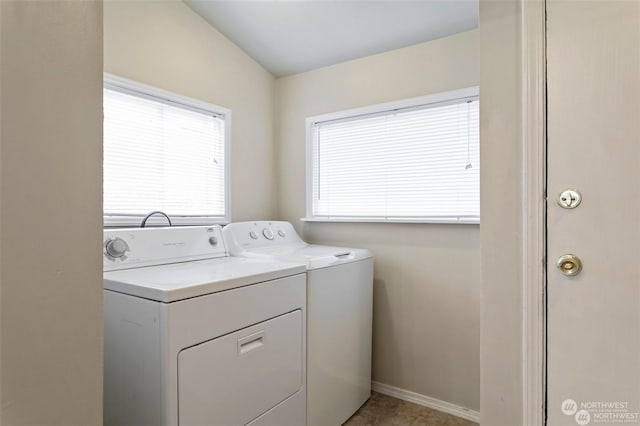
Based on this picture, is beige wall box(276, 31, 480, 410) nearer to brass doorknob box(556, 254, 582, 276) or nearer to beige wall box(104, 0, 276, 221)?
beige wall box(104, 0, 276, 221)

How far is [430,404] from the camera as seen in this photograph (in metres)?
2.16

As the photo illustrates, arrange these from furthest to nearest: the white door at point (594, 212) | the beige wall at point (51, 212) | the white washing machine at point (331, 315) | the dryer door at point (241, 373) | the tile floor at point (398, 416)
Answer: the tile floor at point (398, 416) < the white washing machine at point (331, 315) < the dryer door at point (241, 373) < the white door at point (594, 212) < the beige wall at point (51, 212)

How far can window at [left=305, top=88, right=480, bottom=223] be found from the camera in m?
2.06

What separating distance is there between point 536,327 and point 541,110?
2.32 feet

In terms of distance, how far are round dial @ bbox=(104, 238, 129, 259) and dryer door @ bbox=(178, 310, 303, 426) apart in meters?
0.61

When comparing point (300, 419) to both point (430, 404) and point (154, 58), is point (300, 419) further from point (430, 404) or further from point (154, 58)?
point (154, 58)

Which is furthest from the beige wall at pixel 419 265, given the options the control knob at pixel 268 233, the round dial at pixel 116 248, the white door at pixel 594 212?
the round dial at pixel 116 248

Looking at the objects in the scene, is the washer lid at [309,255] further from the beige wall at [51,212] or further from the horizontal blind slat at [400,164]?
the beige wall at [51,212]

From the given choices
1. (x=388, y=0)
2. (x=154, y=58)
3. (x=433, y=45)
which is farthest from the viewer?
(x=433, y=45)

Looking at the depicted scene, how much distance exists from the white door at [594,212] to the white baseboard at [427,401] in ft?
3.20

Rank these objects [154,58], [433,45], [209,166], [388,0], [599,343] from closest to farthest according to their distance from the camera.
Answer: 1. [599,343]
2. [388,0]
3. [154,58]
4. [433,45]
5. [209,166]

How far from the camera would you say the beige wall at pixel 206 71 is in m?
1.85

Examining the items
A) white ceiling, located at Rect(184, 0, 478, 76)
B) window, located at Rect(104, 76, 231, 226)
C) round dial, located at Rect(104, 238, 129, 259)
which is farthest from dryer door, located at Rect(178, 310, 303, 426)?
white ceiling, located at Rect(184, 0, 478, 76)

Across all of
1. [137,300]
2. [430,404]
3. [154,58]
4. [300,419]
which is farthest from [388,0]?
[430,404]
